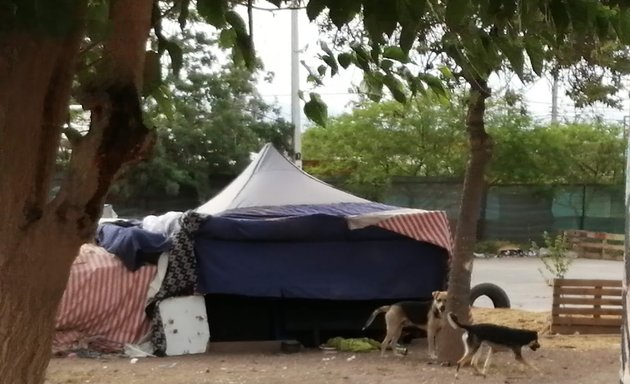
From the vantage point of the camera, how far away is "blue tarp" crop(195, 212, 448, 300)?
37.9ft

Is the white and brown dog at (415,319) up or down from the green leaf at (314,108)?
down

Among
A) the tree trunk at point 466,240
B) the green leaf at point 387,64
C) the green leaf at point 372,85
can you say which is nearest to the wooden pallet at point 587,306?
the tree trunk at point 466,240

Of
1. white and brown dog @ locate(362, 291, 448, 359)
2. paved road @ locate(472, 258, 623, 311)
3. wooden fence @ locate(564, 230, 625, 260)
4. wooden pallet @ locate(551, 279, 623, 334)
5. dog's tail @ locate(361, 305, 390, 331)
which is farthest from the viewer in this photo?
wooden fence @ locate(564, 230, 625, 260)

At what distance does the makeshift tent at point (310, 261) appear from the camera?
11.6 meters

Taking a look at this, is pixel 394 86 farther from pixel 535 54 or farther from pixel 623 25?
pixel 623 25

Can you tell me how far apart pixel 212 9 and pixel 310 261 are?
28.8 feet

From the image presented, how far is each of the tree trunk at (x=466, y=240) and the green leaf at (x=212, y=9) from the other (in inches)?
263

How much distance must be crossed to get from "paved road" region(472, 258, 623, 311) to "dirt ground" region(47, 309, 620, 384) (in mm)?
5603

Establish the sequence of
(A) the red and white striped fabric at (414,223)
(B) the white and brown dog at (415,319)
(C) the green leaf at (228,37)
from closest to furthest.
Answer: (C) the green leaf at (228,37) → (B) the white and brown dog at (415,319) → (A) the red and white striped fabric at (414,223)

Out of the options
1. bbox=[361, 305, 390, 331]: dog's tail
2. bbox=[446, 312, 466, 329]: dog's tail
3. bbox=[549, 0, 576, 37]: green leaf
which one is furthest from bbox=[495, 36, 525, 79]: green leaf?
bbox=[361, 305, 390, 331]: dog's tail

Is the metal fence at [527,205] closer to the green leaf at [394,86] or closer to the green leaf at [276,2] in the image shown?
the green leaf at [394,86]

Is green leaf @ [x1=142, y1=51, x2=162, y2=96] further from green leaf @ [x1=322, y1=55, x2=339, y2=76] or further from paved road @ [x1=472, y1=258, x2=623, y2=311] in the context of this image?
paved road @ [x1=472, y1=258, x2=623, y2=311]

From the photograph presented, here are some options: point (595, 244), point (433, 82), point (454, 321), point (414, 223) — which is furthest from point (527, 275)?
point (433, 82)

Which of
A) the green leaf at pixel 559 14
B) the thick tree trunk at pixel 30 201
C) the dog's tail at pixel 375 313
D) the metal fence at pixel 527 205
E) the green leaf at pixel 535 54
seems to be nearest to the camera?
the thick tree trunk at pixel 30 201
